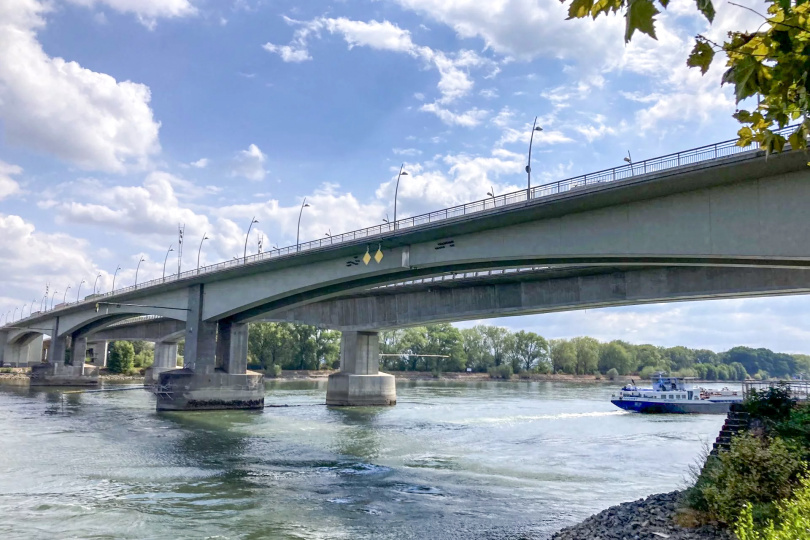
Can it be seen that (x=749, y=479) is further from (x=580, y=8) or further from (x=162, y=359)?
(x=162, y=359)

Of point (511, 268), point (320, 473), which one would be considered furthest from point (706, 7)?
point (511, 268)

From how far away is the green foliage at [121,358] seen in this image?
108669mm

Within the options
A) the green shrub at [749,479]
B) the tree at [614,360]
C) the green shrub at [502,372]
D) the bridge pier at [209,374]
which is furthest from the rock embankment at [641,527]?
the tree at [614,360]

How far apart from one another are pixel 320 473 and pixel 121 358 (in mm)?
98420

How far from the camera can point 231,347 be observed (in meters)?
50.0

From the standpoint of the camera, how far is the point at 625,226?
23.4m

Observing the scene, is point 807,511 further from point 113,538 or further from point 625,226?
point 625,226

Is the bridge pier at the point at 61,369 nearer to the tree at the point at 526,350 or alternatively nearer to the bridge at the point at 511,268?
the bridge at the point at 511,268

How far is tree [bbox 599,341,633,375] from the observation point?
140m

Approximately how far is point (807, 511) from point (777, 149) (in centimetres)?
477

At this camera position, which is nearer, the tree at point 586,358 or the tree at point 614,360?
the tree at point 586,358

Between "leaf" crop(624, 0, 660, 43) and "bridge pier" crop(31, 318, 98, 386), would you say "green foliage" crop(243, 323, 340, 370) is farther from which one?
"leaf" crop(624, 0, 660, 43)

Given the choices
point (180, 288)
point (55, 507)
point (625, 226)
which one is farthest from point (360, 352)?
point (55, 507)

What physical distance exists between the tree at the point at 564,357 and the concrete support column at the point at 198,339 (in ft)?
327
